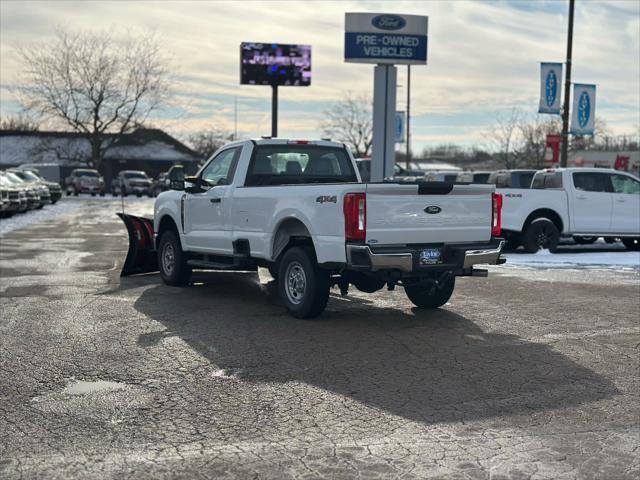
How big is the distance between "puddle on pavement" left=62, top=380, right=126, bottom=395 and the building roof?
6938cm

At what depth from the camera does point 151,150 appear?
7912 centimetres

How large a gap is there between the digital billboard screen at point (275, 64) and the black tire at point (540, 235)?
25.8 m

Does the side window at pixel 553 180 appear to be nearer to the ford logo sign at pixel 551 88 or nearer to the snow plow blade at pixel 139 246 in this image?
the ford logo sign at pixel 551 88

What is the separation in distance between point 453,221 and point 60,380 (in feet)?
14.9

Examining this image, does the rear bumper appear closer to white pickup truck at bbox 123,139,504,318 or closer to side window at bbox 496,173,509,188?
white pickup truck at bbox 123,139,504,318

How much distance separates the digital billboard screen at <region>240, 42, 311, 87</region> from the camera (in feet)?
133

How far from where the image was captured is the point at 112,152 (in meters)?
76.8

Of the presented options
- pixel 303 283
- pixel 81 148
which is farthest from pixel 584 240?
pixel 81 148

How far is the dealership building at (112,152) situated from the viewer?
2958 inches

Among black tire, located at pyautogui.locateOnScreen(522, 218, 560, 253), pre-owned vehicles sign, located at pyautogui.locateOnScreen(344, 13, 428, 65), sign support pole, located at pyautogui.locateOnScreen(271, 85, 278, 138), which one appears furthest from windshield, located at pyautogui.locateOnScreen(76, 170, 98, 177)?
black tire, located at pyautogui.locateOnScreen(522, 218, 560, 253)

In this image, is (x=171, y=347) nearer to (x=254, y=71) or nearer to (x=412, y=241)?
(x=412, y=241)

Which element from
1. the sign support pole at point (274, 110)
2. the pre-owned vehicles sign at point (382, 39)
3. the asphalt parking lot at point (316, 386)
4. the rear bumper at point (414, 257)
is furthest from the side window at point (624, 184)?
the sign support pole at point (274, 110)

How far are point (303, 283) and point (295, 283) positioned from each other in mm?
190

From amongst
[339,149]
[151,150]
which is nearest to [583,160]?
[151,150]
